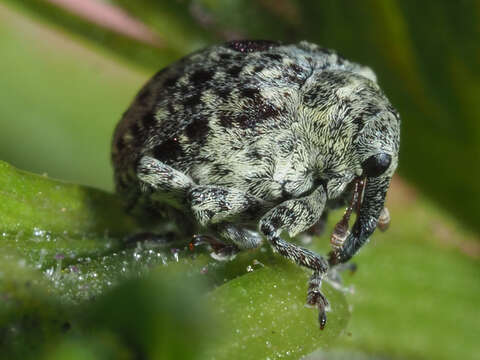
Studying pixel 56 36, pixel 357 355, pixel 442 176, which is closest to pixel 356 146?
pixel 357 355

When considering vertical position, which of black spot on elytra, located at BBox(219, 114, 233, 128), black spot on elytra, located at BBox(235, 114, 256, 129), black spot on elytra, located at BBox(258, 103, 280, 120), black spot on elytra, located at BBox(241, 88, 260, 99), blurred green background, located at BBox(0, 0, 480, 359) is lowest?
blurred green background, located at BBox(0, 0, 480, 359)

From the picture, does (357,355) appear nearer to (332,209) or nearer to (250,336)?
(332,209)

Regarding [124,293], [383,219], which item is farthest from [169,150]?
[124,293]

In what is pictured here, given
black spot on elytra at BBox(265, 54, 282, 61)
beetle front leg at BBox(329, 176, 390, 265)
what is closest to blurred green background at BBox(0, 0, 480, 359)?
beetle front leg at BBox(329, 176, 390, 265)

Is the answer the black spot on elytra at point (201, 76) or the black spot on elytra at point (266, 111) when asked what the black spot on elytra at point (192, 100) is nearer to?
the black spot on elytra at point (201, 76)

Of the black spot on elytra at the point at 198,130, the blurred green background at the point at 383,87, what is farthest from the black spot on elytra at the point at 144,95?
the blurred green background at the point at 383,87

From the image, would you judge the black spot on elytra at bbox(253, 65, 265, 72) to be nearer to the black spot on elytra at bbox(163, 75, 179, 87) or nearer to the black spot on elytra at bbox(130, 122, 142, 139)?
the black spot on elytra at bbox(163, 75, 179, 87)

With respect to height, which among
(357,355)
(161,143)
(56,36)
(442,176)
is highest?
(161,143)
